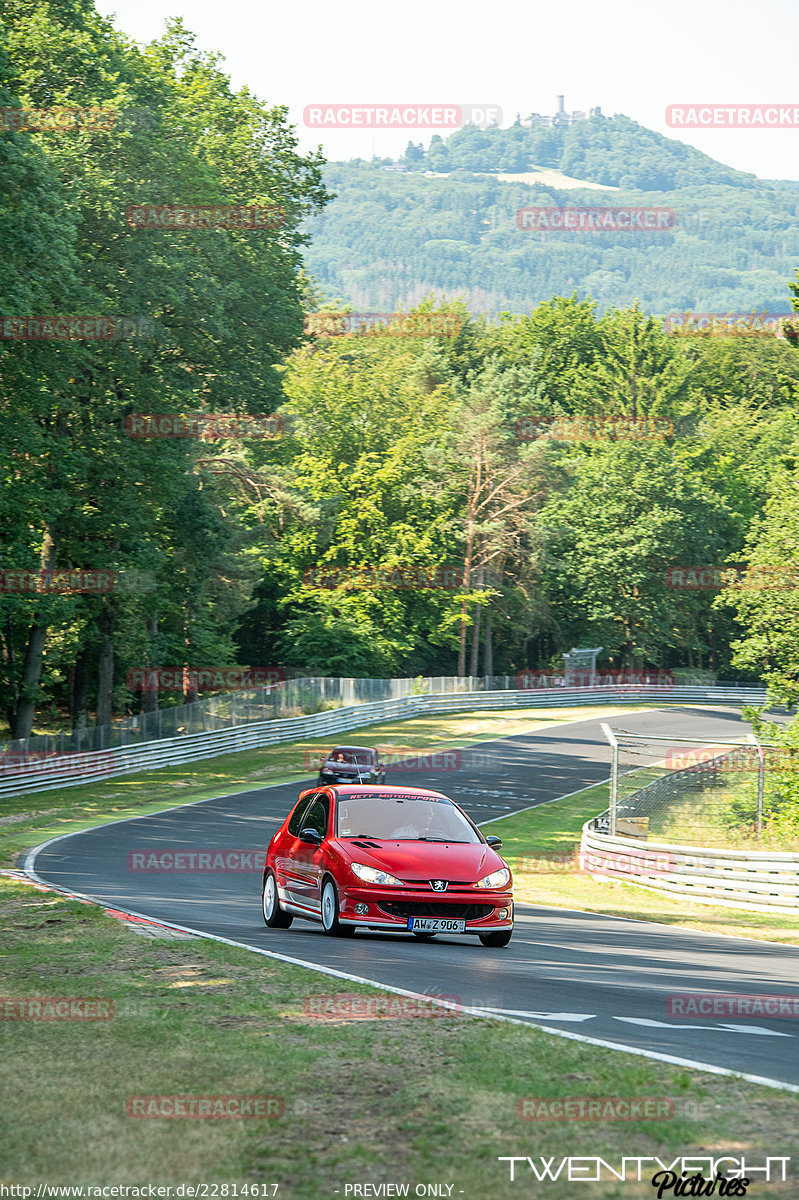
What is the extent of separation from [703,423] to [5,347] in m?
74.1

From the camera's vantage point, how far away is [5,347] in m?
33.2

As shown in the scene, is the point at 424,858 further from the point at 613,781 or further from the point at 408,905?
the point at 613,781

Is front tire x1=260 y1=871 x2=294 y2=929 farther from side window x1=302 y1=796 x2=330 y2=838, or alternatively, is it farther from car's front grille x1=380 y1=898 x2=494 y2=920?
car's front grille x1=380 y1=898 x2=494 y2=920

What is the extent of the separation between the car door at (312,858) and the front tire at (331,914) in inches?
5.0

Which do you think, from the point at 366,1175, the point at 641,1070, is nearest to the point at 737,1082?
the point at 641,1070

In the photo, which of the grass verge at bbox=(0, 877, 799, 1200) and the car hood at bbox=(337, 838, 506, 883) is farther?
the car hood at bbox=(337, 838, 506, 883)

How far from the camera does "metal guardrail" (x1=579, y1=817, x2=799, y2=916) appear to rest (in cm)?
2086

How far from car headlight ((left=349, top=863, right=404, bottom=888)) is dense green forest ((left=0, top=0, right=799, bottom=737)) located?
2029 centimetres

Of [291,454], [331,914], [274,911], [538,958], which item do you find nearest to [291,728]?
[291,454]

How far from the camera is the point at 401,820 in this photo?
13.7 m

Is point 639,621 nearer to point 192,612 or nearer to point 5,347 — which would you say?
point 192,612

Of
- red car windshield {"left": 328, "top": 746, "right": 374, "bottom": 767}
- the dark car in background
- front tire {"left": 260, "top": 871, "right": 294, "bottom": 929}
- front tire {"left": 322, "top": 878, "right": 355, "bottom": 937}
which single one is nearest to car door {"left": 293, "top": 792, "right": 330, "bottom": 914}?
front tire {"left": 322, "top": 878, "right": 355, "bottom": 937}

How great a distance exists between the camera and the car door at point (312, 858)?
13.3 m

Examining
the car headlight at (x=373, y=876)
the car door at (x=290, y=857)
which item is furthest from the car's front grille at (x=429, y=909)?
the car door at (x=290, y=857)
